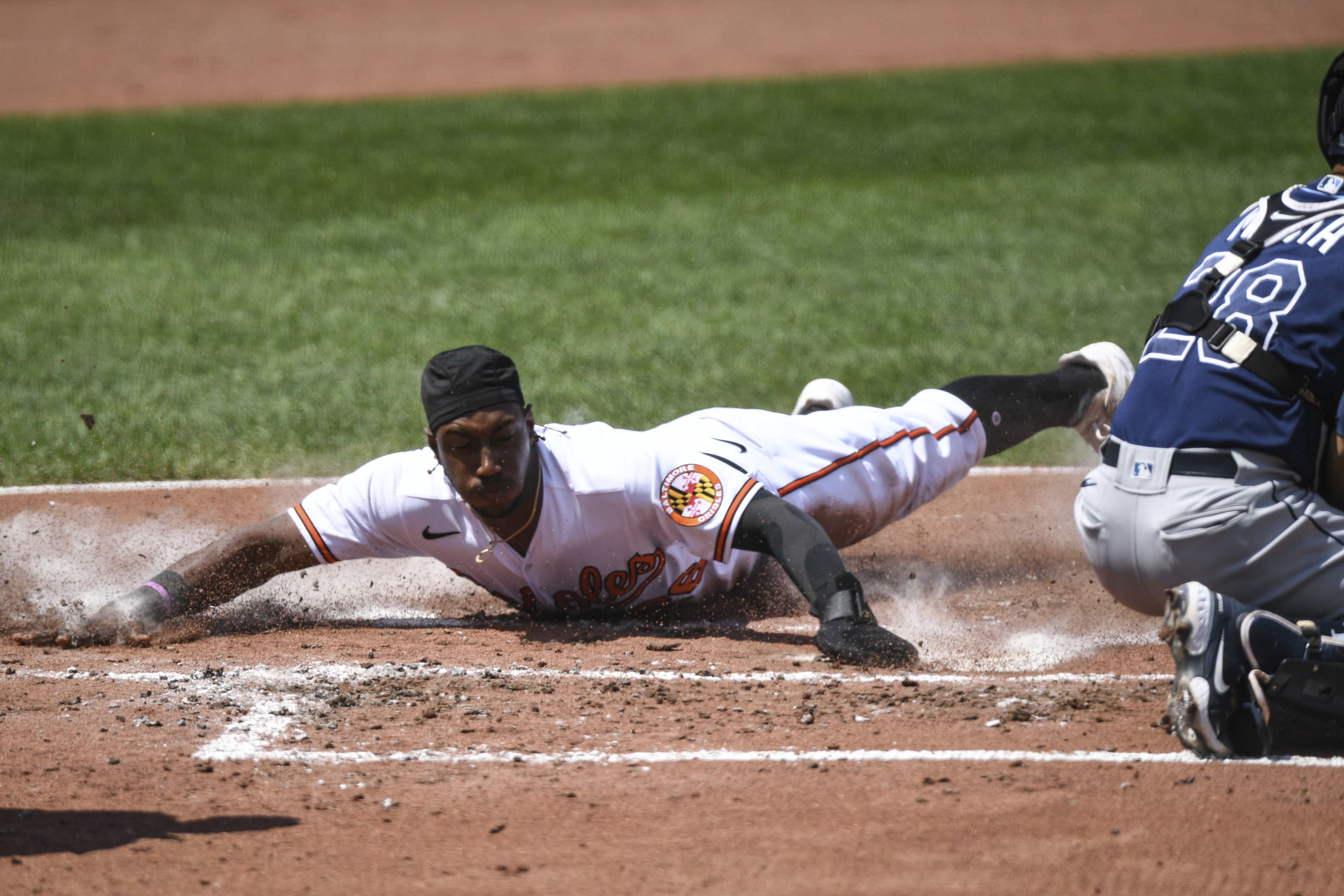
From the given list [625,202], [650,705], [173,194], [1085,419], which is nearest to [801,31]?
[625,202]

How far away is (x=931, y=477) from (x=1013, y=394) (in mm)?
552

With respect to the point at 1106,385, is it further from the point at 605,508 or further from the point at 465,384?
the point at 465,384

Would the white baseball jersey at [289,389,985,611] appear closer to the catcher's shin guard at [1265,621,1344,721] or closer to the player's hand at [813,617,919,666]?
the player's hand at [813,617,919,666]

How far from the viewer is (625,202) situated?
14617 millimetres

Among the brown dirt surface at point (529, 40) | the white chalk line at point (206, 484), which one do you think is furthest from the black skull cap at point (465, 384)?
the brown dirt surface at point (529, 40)

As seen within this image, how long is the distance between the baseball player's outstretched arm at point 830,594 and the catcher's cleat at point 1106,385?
5.88ft

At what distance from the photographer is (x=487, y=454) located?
4656mm

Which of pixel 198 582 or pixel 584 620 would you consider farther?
pixel 584 620

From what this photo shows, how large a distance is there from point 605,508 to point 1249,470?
2.06 m

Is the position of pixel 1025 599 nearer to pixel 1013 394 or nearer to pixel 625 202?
pixel 1013 394

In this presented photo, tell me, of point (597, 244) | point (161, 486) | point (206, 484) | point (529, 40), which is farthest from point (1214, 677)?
point (529, 40)

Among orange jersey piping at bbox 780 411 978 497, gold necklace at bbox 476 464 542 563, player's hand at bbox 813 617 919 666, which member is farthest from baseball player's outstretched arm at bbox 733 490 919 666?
gold necklace at bbox 476 464 542 563

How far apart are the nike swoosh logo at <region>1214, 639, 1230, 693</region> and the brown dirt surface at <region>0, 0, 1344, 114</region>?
18.0 metres

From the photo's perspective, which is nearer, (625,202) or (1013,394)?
(1013,394)
